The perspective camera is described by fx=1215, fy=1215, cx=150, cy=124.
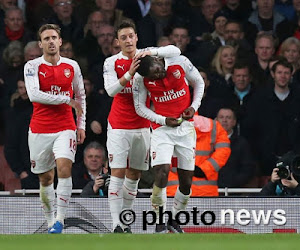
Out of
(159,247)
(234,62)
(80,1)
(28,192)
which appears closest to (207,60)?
(234,62)

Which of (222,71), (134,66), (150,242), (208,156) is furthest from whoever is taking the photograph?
(222,71)

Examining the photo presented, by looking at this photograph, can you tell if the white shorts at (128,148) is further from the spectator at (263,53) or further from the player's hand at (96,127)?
the spectator at (263,53)

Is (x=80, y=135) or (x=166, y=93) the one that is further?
(x=80, y=135)

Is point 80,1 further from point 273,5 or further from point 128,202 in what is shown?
point 128,202

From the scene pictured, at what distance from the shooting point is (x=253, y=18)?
18062 mm

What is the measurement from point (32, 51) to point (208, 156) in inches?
144

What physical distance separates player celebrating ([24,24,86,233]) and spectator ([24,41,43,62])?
3549mm

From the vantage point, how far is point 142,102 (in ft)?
45.7

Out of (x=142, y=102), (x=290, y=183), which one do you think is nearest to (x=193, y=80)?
(x=142, y=102)

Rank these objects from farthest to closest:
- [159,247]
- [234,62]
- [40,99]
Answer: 1. [234,62]
2. [40,99]
3. [159,247]

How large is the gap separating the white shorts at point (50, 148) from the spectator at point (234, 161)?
3158 mm

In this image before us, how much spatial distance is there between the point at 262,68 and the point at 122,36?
160 inches

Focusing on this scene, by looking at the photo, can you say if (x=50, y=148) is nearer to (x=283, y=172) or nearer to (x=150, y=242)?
(x=283, y=172)

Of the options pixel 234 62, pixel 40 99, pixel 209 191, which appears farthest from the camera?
pixel 234 62
